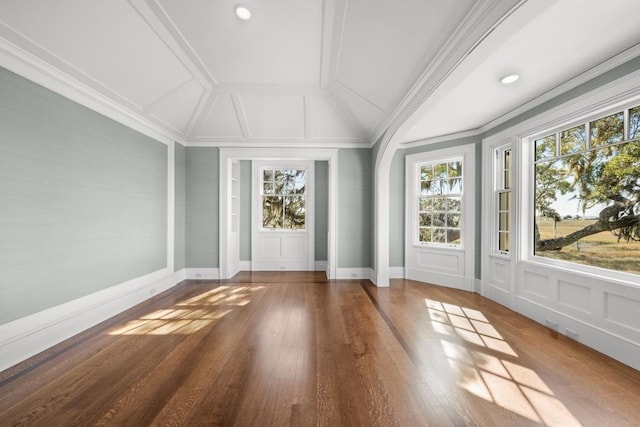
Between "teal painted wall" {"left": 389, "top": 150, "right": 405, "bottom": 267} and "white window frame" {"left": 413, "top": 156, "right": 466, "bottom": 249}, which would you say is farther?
"teal painted wall" {"left": 389, "top": 150, "right": 405, "bottom": 267}

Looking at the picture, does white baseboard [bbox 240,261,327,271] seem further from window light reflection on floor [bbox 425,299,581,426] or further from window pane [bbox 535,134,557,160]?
window pane [bbox 535,134,557,160]

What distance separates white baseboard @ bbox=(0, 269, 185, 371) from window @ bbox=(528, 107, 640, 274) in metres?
5.45

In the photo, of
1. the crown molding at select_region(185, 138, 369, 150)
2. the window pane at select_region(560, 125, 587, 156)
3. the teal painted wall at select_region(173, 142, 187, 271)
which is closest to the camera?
the window pane at select_region(560, 125, 587, 156)

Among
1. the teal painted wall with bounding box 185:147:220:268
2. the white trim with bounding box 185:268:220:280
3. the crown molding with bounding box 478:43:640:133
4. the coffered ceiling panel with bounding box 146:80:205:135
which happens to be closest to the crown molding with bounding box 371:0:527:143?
the crown molding with bounding box 478:43:640:133

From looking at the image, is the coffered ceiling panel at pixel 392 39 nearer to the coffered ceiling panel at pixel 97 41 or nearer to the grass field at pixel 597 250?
the coffered ceiling panel at pixel 97 41

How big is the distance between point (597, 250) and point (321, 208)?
4.42 meters

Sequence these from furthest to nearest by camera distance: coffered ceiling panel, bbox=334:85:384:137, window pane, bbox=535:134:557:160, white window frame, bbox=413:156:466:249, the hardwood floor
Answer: white window frame, bbox=413:156:466:249 → coffered ceiling panel, bbox=334:85:384:137 → window pane, bbox=535:134:557:160 → the hardwood floor

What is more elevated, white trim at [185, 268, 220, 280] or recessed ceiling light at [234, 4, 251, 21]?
recessed ceiling light at [234, 4, 251, 21]

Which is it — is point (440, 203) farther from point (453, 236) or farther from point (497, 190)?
point (497, 190)

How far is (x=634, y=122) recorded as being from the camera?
233 centimetres

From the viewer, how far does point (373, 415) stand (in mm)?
1638

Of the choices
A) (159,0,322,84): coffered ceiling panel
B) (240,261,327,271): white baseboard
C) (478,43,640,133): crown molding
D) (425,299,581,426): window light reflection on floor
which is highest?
(159,0,322,84): coffered ceiling panel

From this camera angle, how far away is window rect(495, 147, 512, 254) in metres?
3.86

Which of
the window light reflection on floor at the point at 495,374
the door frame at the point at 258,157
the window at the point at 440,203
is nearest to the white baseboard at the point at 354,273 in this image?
the door frame at the point at 258,157
